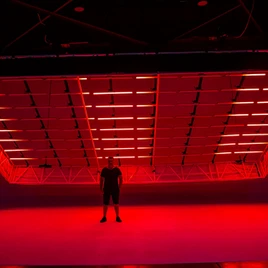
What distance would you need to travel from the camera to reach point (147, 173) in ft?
37.1

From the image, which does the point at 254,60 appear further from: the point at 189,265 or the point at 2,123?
the point at 2,123

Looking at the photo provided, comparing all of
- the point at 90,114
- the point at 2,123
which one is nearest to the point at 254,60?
the point at 90,114

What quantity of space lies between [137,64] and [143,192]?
6.65 m

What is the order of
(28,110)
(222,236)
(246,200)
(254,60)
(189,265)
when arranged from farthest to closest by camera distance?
(246,200), (28,110), (222,236), (254,60), (189,265)

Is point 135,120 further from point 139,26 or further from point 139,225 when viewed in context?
point 139,26

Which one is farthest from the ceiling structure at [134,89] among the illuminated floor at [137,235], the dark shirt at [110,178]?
the dark shirt at [110,178]

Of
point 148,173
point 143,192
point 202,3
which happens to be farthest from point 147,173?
point 202,3

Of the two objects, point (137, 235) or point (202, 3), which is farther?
point (137, 235)

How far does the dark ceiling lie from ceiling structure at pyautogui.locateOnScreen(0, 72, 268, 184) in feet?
10.3

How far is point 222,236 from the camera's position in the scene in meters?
6.64

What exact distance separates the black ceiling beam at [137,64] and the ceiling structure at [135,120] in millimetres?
3372

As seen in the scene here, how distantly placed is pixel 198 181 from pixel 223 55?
6.36 m

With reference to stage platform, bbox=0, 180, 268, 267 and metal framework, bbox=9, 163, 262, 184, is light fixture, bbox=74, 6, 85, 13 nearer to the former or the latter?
stage platform, bbox=0, 180, 268, 267

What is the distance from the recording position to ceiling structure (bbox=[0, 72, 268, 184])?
30.0ft
